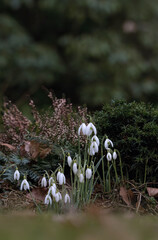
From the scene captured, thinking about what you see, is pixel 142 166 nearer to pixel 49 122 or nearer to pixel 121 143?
pixel 121 143

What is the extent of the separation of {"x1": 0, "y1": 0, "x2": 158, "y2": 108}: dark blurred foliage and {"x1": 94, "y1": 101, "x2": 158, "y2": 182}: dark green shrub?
643cm

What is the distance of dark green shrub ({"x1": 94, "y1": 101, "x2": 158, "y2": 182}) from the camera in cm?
356

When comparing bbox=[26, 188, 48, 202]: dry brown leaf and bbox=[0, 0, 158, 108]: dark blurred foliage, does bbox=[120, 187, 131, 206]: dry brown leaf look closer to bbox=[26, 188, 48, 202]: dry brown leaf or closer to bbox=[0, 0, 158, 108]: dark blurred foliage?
bbox=[26, 188, 48, 202]: dry brown leaf

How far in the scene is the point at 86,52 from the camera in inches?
413

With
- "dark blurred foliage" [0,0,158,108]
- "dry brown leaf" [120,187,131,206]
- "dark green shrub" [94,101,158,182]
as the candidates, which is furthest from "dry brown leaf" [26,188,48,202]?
"dark blurred foliage" [0,0,158,108]

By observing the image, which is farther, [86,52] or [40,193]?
[86,52]

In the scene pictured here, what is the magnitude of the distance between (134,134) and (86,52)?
7.11m

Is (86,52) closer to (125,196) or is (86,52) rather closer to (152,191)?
(152,191)

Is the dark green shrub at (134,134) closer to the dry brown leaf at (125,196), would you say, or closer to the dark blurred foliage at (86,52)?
the dry brown leaf at (125,196)

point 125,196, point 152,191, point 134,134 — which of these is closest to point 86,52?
point 134,134

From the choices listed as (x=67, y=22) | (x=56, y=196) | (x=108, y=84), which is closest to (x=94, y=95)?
(x=108, y=84)

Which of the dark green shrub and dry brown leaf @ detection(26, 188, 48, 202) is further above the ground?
the dark green shrub

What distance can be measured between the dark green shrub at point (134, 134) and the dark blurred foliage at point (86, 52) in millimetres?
6428

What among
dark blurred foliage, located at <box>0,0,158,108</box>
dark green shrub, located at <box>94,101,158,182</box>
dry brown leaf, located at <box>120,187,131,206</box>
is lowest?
dry brown leaf, located at <box>120,187,131,206</box>
